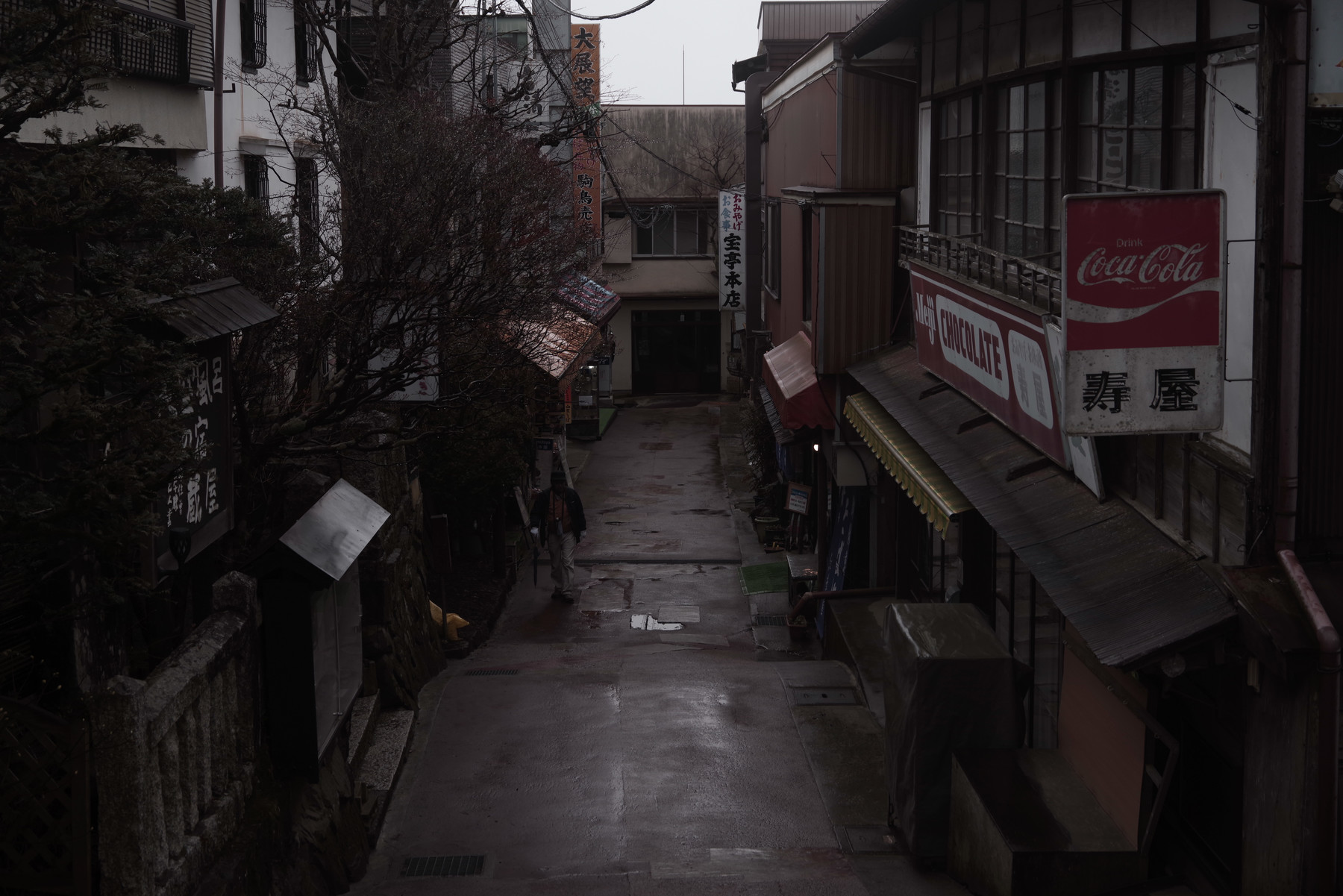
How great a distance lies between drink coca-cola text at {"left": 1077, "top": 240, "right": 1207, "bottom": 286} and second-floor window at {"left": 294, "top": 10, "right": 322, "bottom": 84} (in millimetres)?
15365

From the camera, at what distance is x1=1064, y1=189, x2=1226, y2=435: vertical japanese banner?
21.4ft

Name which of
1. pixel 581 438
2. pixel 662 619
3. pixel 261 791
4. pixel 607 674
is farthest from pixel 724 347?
pixel 261 791

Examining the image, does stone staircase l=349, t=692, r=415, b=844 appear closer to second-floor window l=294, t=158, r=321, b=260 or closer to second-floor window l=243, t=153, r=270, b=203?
second-floor window l=294, t=158, r=321, b=260

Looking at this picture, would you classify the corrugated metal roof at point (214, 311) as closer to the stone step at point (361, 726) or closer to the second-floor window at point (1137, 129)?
the stone step at point (361, 726)

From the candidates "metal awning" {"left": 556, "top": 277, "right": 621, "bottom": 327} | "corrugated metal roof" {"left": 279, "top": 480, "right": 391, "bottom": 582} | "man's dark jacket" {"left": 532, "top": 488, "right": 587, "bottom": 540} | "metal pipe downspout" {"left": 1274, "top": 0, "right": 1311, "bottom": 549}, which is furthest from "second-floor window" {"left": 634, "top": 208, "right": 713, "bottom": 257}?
"metal pipe downspout" {"left": 1274, "top": 0, "right": 1311, "bottom": 549}

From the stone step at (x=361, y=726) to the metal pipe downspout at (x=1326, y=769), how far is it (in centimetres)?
741

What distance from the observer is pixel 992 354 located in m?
10.3

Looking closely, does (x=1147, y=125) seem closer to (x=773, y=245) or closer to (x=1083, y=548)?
(x=1083, y=548)

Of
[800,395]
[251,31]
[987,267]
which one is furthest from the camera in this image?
[800,395]

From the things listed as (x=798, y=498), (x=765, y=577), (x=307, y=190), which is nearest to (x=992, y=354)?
(x=307, y=190)

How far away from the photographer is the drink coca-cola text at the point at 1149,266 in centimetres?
653

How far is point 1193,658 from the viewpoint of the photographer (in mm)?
6473

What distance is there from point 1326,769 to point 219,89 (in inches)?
556

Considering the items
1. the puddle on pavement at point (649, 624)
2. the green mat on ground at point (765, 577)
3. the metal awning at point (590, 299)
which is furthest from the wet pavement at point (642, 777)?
the metal awning at point (590, 299)
